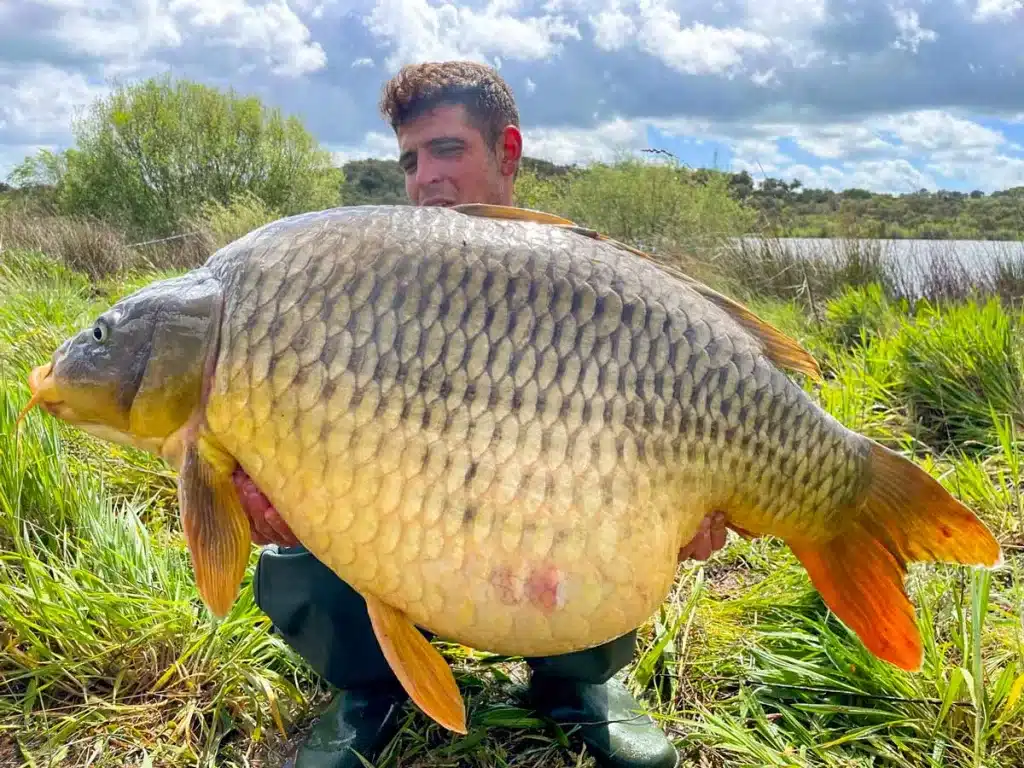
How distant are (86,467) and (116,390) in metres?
1.45

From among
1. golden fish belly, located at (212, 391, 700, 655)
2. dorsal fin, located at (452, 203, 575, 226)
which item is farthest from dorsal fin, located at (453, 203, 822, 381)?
Result: golden fish belly, located at (212, 391, 700, 655)

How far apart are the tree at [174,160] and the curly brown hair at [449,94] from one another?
62.0 ft

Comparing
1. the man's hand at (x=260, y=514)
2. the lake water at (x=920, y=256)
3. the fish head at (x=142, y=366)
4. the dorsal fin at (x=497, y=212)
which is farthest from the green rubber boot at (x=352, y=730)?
the lake water at (x=920, y=256)

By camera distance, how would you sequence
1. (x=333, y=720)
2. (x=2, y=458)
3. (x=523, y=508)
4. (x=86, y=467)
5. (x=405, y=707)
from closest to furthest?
(x=523, y=508), (x=333, y=720), (x=405, y=707), (x=2, y=458), (x=86, y=467)

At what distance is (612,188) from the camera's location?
1170 cm

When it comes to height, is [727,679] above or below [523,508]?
below

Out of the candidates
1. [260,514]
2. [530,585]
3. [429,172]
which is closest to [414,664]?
[530,585]

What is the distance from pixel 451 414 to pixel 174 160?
2183 centimetres

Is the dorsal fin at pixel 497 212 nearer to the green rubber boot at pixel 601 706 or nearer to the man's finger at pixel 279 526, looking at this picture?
the man's finger at pixel 279 526

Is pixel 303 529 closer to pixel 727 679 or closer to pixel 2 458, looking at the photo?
pixel 727 679

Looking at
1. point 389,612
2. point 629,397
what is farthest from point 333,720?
point 629,397

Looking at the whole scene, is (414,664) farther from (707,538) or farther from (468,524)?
(707,538)

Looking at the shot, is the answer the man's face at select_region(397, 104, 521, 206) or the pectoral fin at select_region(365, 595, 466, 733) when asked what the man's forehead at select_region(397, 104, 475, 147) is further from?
the pectoral fin at select_region(365, 595, 466, 733)

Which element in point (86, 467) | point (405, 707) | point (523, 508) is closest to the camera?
point (523, 508)
